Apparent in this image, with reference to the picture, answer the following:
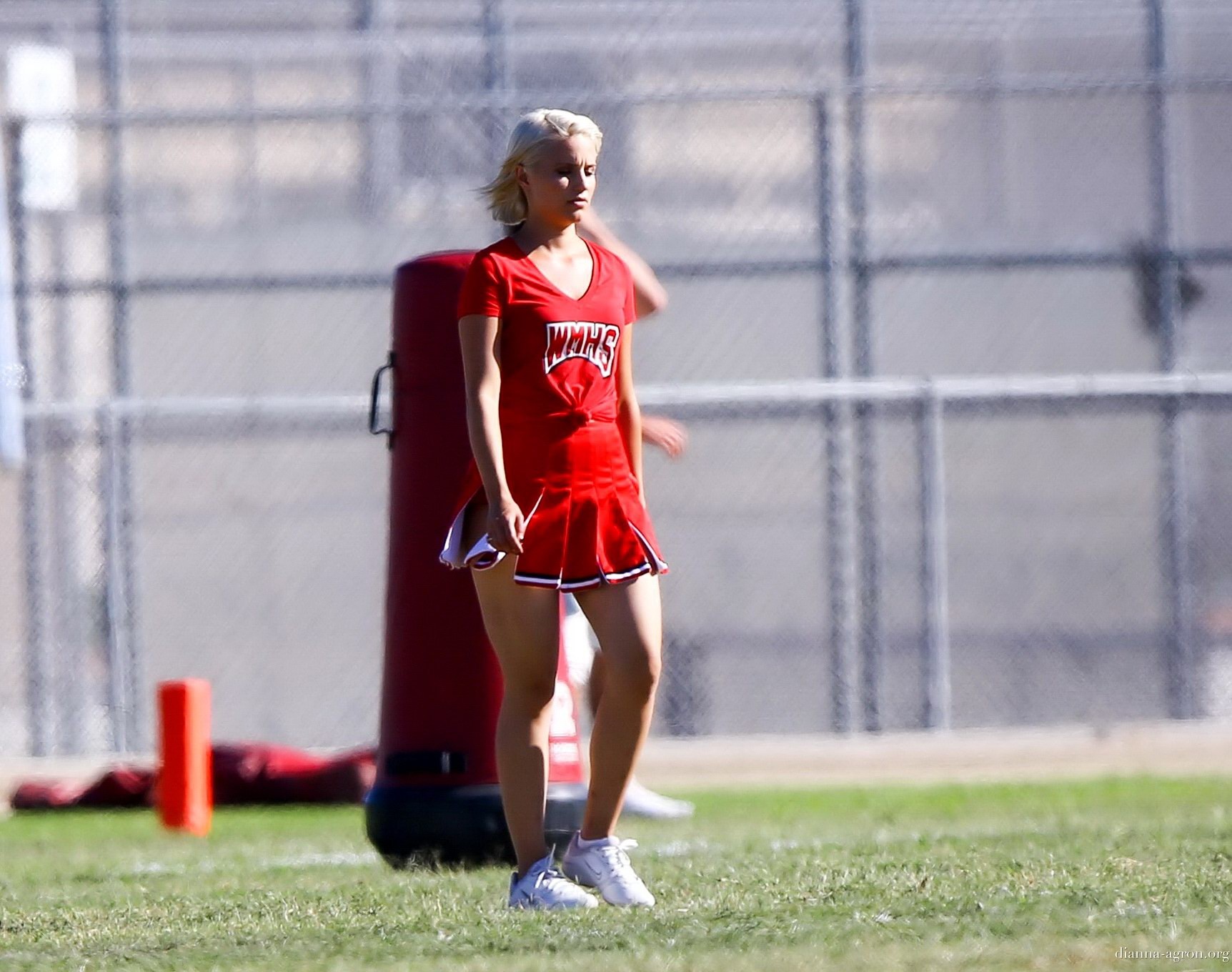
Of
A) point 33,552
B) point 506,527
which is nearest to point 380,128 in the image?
point 33,552

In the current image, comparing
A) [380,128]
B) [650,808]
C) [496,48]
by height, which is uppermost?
[496,48]

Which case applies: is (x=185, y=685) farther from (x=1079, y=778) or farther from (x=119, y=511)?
(x=1079, y=778)

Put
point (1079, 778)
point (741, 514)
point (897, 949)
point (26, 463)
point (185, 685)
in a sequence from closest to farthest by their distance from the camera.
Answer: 1. point (897, 949)
2. point (185, 685)
3. point (1079, 778)
4. point (26, 463)
5. point (741, 514)

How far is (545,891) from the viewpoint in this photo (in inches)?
154

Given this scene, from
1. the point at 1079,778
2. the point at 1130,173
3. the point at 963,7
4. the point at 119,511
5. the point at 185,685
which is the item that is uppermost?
the point at 963,7

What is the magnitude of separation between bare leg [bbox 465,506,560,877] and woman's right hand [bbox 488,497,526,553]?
14 centimetres

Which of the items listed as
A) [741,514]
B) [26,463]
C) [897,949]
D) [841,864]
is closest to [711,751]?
[741,514]

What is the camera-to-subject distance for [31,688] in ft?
29.0

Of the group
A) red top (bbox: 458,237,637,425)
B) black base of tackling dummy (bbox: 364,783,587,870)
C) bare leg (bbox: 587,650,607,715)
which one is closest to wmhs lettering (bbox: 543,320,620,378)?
red top (bbox: 458,237,637,425)

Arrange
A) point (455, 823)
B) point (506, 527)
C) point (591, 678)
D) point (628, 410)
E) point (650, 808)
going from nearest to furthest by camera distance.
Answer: point (506, 527) → point (628, 410) → point (455, 823) → point (591, 678) → point (650, 808)

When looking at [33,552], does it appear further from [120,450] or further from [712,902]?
[712,902]

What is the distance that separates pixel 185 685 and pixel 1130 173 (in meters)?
5.44

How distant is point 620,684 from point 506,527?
42 centimetres

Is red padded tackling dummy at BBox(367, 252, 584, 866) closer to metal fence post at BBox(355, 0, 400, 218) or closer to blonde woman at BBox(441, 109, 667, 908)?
blonde woman at BBox(441, 109, 667, 908)
